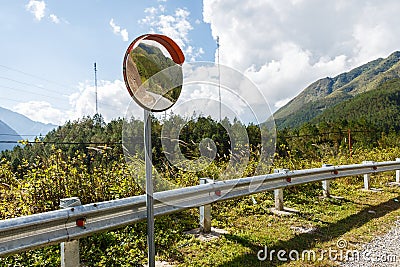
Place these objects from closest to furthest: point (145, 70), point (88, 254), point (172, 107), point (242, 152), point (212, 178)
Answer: point (145, 70), point (172, 107), point (242, 152), point (88, 254), point (212, 178)

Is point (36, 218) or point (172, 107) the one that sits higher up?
point (172, 107)

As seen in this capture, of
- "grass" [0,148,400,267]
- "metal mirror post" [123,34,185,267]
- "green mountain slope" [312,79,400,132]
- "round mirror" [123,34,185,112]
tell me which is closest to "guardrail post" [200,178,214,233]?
"grass" [0,148,400,267]

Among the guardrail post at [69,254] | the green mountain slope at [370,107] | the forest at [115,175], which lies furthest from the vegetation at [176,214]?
the green mountain slope at [370,107]

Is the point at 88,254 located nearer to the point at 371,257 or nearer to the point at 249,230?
the point at 249,230

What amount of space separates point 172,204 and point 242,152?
1217 millimetres

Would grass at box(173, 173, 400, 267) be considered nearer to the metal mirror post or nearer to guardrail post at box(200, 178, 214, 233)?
guardrail post at box(200, 178, 214, 233)

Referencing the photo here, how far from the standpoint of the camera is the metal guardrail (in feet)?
9.13

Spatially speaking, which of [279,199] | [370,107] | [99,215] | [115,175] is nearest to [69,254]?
[99,215]

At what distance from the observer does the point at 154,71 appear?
9.28 ft

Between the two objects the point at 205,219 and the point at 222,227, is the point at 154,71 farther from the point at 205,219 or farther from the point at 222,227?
the point at 222,227

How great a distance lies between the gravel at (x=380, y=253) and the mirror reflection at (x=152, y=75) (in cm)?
285

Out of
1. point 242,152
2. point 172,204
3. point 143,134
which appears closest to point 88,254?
point 172,204

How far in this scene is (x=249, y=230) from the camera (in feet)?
16.7

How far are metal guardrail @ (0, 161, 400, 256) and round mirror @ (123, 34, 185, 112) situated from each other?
Answer: 120cm
